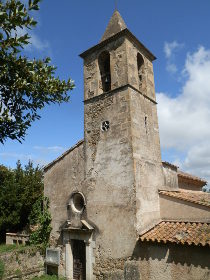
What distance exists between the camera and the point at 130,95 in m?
10.5

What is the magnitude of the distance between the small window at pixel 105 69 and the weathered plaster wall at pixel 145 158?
177 cm

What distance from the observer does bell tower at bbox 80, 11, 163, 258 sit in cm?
966

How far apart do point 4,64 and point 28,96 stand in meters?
1.00

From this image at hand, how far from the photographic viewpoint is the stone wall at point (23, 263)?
441 inches

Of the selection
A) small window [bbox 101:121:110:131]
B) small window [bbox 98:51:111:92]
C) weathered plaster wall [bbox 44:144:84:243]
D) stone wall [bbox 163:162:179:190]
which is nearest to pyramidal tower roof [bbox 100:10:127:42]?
small window [bbox 98:51:111:92]

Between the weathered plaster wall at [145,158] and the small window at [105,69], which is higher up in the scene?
the small window at [105,69]

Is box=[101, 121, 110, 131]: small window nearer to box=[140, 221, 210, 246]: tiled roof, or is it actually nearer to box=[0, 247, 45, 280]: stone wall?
box=[140, 221, 210, 246]: tiled roof

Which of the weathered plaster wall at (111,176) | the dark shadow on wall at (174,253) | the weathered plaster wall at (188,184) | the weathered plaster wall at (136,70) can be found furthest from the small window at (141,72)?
the dark shadow on wall at (174,253)

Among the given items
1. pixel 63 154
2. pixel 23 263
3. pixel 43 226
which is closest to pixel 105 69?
pixel 63 154

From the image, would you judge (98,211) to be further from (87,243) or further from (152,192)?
(152,192)

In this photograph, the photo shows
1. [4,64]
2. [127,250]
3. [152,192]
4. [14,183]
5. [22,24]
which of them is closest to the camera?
[22,24]

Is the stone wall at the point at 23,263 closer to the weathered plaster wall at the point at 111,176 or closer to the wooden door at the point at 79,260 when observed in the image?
the wooden door at the point at 79,260

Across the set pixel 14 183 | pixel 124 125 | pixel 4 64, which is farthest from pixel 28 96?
pixel 14 183

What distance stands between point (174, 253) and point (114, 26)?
33.7 ft
